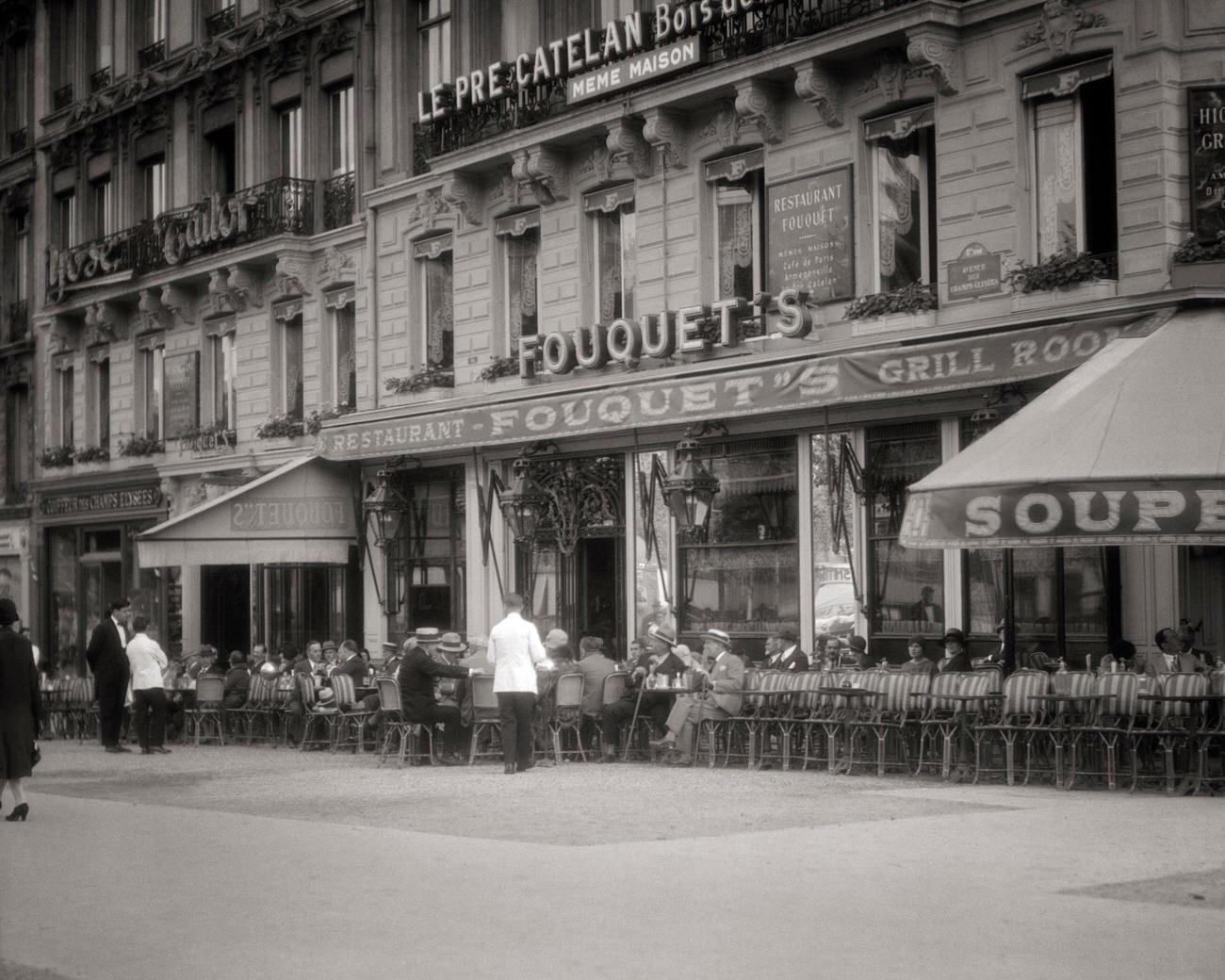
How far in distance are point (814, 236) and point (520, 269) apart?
616cm

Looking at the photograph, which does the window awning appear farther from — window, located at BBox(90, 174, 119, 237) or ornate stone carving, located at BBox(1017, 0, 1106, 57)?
window, located at BBox(90, 174, 119, 237)

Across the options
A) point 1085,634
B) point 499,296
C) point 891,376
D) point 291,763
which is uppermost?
point 499,296

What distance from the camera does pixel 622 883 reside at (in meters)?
10.2

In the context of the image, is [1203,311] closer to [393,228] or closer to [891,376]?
[891,376]

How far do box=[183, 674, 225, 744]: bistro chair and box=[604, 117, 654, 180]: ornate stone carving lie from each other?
8.40 metres

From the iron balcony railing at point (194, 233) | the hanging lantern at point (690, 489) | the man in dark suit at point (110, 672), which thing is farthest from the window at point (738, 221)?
the iron balcony railing at point (194, 233)

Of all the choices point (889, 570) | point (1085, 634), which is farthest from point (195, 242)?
point (1085, 634)

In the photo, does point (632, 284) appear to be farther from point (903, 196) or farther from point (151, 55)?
point (151, 55)

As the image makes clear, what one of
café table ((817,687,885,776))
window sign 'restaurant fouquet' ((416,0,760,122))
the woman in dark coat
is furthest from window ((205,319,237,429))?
the woman in dark coat

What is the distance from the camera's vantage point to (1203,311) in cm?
1747

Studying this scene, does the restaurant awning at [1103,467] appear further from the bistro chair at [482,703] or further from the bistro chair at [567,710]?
the bistro chair at [482,703]

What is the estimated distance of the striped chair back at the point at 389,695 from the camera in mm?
20219

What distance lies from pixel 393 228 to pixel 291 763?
10664 mm

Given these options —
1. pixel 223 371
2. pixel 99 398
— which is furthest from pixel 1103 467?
pixel 99 398
